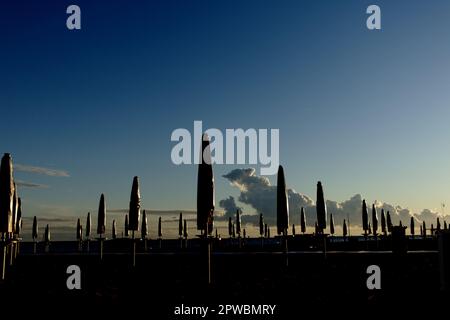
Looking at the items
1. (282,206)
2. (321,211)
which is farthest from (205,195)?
(321,211)

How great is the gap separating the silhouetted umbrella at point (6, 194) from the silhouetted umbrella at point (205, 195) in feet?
14.0

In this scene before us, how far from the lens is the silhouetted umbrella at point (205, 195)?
399 inches

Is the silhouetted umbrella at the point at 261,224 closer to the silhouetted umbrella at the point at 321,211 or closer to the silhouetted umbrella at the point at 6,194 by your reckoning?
the silhouetted umbrella at the point at 321,211

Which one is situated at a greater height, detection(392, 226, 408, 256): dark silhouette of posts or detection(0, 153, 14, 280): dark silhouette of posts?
detection(0, 153, 14, 280): dark silhouette of posts

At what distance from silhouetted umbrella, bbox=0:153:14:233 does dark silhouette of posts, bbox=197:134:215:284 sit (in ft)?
14.0

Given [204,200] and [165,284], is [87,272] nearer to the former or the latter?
[165,284]

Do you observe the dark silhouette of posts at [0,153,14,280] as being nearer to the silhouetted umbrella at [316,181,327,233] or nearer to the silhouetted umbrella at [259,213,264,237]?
the silhouetted umbrella at [316,181,327,233]

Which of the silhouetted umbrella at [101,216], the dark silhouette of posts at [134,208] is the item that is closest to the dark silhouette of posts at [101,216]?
the silhouetted umbrella at [101,216]

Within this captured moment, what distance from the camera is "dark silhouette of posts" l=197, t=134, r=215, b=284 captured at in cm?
1012

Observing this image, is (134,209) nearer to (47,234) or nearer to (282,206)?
(282,206)

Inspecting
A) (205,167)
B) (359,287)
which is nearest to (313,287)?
(359,287)

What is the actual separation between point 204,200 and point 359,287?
440cm

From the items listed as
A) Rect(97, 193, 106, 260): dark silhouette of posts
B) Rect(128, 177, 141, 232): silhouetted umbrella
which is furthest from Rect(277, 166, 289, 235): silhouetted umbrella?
Rect(97, 193, 106, 260): dark silhouette of posts

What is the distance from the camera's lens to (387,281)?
1151 centimetres
